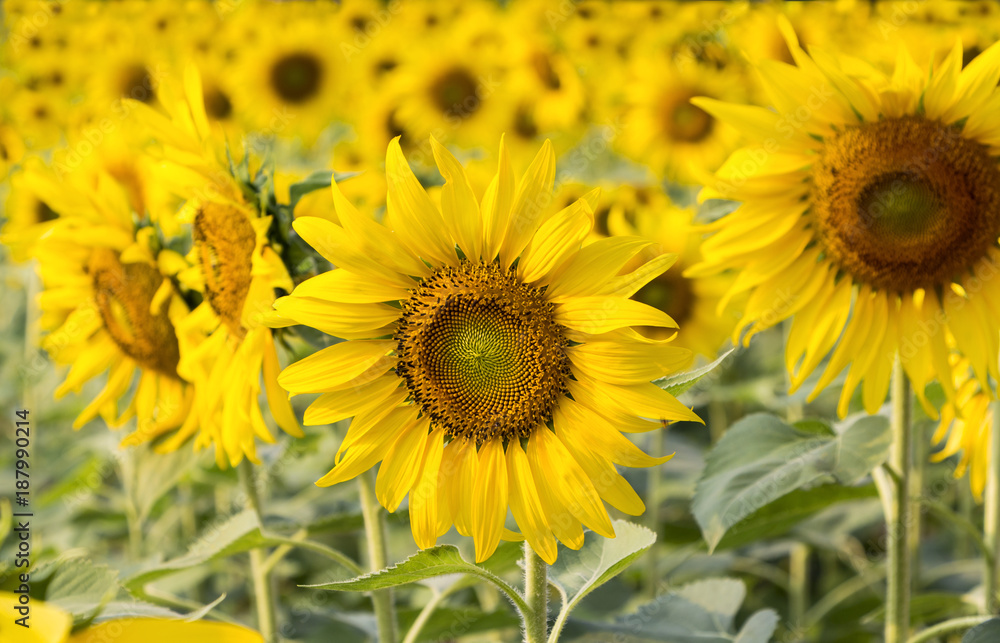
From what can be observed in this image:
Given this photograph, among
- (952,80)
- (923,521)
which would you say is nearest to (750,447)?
(952,80)

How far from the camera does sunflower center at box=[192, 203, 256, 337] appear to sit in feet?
5.57

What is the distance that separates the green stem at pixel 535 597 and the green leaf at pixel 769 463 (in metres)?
0.37

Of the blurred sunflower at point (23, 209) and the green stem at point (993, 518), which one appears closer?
the green stem at point (993, 518)

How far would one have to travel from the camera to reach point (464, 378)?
4.39 feet

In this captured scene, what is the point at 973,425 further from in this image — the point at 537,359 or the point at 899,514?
the point at 537,359

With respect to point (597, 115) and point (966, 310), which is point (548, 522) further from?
point (597, 115)

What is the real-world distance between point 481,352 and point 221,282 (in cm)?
68

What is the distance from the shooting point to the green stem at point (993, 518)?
75.0 inches

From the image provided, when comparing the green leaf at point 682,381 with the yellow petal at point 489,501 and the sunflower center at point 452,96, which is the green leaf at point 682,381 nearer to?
the yellow petal at point 489,501

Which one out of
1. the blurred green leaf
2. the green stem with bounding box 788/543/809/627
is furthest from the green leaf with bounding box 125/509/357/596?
the green stem with bounding box 788/543/809/627

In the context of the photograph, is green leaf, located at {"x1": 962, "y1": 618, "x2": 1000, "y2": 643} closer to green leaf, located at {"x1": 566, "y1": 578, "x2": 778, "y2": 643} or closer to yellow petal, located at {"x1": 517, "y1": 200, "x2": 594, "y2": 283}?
green leaf, located at {"x1": 566, "y1": 578, "x2": 778, "y2": 643}

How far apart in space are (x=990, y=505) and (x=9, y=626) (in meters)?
1.96

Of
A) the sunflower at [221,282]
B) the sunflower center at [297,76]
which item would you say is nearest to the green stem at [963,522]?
the sunflower at [221,282]

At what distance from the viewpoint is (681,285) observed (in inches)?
116
